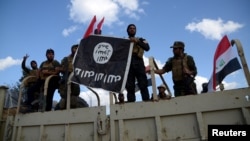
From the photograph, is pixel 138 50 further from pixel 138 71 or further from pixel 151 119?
pixel 151 119

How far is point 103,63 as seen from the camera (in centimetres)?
396

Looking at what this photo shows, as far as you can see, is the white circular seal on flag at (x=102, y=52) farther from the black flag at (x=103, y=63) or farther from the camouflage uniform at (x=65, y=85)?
A: the camouflage uniform at (x=65, y=85)

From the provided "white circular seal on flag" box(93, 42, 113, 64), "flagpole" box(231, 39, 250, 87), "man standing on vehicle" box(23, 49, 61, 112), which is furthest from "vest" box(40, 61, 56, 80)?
"flagpole" box(231, 39, 250, 87)

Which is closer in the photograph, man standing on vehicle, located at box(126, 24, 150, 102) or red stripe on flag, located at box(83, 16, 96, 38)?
man standing on vehicle, located at box(126, 24, 150, 102)

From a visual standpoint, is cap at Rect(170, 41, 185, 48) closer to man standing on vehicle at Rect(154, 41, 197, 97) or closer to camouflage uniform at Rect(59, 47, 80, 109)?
man standing on vehicle at Rect(154, 41, 197, 97)

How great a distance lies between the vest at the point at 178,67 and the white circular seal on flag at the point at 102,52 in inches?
49.2

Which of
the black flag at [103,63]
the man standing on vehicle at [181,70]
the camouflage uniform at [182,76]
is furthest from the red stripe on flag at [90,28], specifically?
the camouflage uniform at [182,76]

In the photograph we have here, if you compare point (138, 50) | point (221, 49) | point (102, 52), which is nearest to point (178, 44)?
point (138, 50)

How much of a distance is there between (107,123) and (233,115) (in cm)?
168

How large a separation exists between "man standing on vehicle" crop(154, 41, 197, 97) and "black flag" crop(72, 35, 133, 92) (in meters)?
0.85

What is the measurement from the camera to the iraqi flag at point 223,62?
3.33m

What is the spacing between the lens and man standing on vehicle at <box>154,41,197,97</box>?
13.7 feet

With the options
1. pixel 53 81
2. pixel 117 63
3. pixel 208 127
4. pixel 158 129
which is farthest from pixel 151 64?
pixel 53 81

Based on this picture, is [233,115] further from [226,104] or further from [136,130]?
[136,130]
